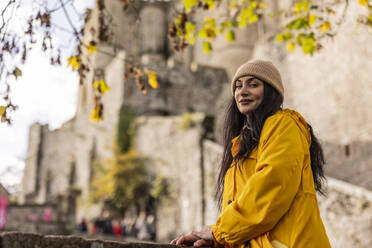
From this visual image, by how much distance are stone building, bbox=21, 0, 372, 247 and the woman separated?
125 centimetres

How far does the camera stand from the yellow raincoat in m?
1.94

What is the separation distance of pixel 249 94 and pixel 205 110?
25.0m

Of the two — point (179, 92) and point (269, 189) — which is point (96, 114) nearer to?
point (269, 189)

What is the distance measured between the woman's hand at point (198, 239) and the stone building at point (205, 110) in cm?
152

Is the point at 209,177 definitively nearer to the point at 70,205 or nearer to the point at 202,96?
the point at 70,205

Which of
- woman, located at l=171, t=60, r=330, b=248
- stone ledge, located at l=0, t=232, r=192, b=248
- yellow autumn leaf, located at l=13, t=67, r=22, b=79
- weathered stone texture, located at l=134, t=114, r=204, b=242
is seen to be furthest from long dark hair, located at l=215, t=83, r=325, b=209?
weathered stone texture, located at l=134, t=114, r=204, b=242

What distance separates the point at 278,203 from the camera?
1934 mm

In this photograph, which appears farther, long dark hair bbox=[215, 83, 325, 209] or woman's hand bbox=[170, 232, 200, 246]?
woman's hand bbox=[170, 232, 200, 246]

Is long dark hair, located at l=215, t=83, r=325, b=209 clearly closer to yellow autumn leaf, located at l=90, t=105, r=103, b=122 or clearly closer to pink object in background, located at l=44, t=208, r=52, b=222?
yellow autumn leaf, located at l=90, t=105, r=103, b=122

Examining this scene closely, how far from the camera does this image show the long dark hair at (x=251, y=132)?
2261mm

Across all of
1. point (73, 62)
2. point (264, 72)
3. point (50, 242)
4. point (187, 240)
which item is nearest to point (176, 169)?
point (73, 62)

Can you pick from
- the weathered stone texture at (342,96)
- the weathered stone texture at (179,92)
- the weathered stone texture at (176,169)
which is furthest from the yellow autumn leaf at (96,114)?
the weathered stone texture at (179,92)

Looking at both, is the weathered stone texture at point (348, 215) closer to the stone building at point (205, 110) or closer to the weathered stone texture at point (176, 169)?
the stone building at point (205, 110)

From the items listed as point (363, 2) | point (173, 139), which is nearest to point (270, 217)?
point (363, 2)
